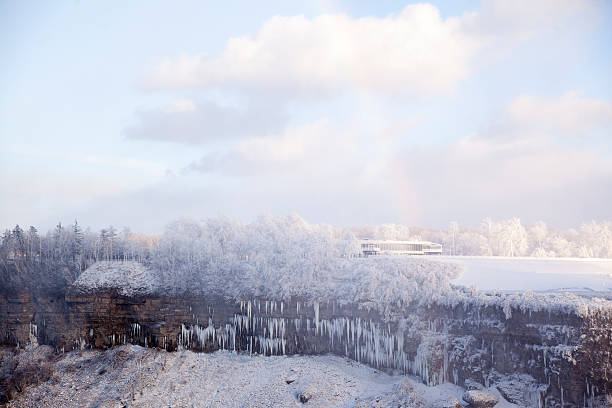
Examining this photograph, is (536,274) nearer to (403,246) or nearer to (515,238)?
(403,246)

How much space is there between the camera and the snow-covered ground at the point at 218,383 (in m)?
14.3

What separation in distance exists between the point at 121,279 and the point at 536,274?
17185 millimetres

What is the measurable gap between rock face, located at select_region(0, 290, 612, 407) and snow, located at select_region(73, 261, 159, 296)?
346 mm

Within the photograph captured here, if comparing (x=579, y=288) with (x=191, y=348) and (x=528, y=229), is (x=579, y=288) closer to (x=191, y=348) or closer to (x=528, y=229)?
(x=191, y=348)

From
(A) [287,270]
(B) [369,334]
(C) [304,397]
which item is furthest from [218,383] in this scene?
(B) [369,334]

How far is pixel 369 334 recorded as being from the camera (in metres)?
17.2

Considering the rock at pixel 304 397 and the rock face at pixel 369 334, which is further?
the rock at pixel 304 397

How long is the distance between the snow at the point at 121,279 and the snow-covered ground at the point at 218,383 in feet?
8.49

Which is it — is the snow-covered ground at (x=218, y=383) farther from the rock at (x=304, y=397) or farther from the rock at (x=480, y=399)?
the rock at (x=480, y=399)

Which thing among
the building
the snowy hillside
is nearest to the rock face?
the snowy hillside

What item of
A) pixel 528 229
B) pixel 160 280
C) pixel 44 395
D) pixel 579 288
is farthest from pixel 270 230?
pixel 528 229

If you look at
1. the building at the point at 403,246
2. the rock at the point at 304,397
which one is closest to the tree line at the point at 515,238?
the building at the point at 403,246

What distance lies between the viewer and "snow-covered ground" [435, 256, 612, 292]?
16.3m

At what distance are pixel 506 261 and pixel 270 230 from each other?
10954 millimetres
